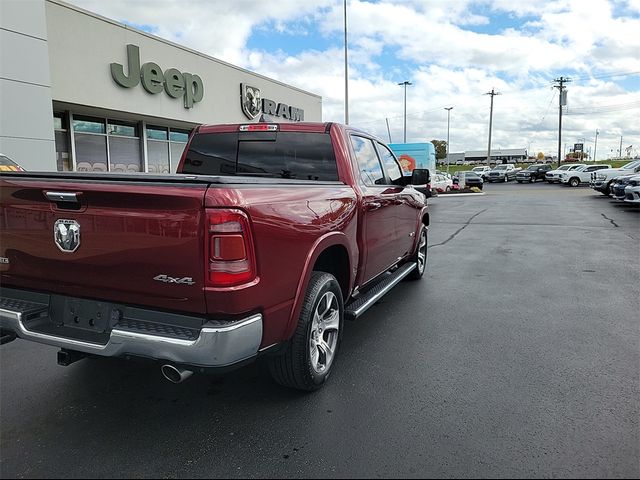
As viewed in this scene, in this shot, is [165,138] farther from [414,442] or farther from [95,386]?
[414,442]

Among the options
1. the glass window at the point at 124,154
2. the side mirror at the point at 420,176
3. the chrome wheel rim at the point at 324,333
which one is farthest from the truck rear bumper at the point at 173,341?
the glass window at the point at 124,154

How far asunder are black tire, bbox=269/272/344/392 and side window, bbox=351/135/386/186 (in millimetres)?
1520

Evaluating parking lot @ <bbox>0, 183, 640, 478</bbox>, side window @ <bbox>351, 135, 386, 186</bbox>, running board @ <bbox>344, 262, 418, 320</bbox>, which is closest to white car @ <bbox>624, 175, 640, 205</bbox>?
parking lot @ <bbox>0, 183, 640, 478</bbox>

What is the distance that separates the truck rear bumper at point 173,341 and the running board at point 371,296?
1.45 m

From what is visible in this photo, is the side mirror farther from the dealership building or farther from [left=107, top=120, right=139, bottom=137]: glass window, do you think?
[left=107, top=120, right=139, bottom=137]: glass window

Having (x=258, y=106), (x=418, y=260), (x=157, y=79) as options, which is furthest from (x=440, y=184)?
(x=418, y=260)

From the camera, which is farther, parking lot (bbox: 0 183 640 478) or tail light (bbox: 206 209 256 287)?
parking lot (bbox: 0 183 640 478)

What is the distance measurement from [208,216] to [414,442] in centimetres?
175

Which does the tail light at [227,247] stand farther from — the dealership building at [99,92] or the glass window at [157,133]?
the glass window at [157,133]

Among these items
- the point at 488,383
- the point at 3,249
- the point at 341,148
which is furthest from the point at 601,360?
the point at 3,249

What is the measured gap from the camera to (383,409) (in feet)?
10.6

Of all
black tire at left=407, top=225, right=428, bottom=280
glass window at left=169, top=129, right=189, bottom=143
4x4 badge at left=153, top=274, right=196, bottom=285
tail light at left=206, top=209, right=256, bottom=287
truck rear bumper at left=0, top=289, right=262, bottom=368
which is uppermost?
glass window at left=169, top=129, right=189, bottom=143

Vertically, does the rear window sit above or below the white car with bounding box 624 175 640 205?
above

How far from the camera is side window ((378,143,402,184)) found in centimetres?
555
